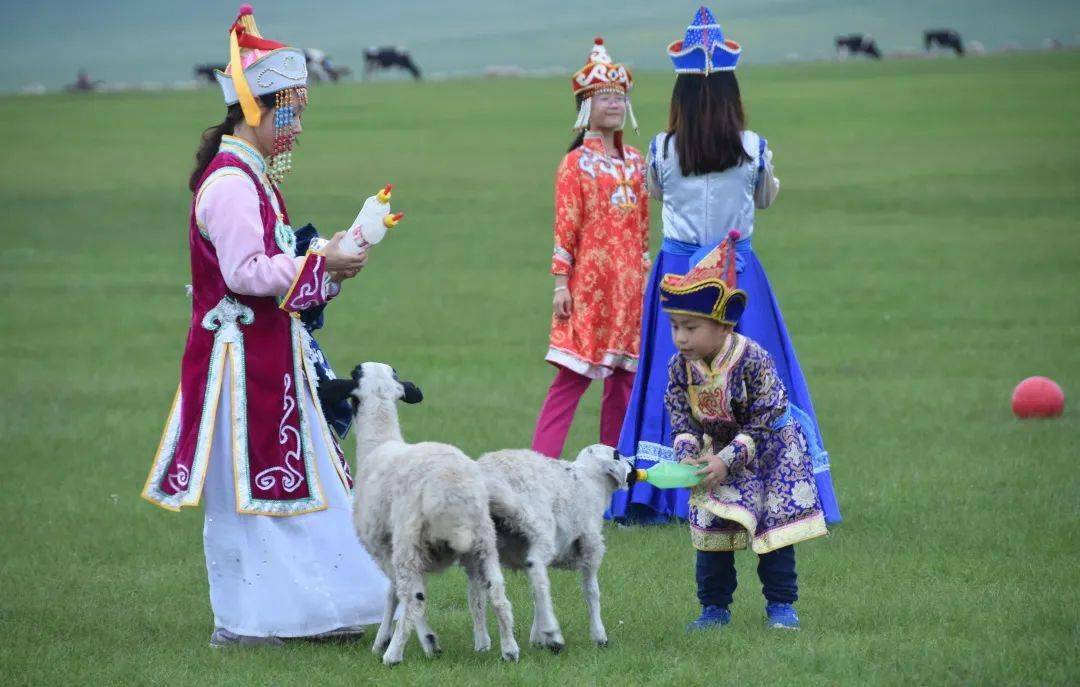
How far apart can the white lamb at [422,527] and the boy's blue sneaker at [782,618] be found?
3.45 feet

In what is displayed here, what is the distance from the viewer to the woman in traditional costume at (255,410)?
5.51 meters

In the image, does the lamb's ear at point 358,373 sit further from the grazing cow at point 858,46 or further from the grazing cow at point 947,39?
the grazing cow at point 858,46

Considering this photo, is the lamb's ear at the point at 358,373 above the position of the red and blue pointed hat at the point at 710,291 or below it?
below

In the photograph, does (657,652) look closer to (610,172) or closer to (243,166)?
(243,166)

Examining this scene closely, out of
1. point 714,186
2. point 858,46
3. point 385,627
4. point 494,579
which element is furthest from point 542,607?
point 858,46

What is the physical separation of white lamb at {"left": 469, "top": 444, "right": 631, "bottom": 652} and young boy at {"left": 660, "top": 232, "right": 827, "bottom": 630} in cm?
32

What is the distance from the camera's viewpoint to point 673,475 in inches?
211

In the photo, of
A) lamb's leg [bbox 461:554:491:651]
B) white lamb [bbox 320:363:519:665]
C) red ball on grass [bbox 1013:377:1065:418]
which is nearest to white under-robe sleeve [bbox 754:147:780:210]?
white lamb [bbox 320:363:519:665]

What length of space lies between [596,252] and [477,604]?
2.92 m

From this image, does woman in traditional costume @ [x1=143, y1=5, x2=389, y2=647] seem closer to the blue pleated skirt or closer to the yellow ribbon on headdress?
the yellow ribbon on headdress

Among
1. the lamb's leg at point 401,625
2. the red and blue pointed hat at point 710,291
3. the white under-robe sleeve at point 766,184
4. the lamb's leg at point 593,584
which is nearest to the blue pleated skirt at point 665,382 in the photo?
the white under-robe sleeve at point 766,184

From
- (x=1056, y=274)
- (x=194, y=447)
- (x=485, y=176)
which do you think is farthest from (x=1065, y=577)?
(x=485, y=176)

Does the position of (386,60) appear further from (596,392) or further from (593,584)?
(593,584)

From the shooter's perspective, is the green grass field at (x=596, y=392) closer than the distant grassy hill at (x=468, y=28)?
Yes
